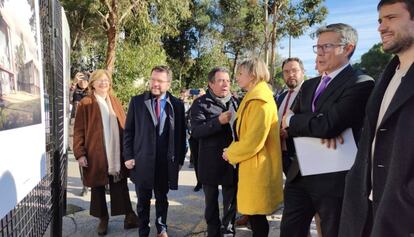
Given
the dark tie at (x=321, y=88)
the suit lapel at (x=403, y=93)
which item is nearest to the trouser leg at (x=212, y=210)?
the dark tie at (x=321, y=88)

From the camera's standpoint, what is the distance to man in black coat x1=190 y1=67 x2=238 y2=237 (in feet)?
11.8

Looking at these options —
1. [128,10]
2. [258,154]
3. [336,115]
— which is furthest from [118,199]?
[128,10]

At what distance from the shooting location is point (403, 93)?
1811 millimetres

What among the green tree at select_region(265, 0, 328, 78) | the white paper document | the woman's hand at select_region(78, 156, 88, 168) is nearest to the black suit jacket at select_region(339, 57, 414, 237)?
the white paper document

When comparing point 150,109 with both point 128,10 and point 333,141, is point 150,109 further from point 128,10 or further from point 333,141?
point 128,10

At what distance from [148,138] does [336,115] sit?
194 centimetres

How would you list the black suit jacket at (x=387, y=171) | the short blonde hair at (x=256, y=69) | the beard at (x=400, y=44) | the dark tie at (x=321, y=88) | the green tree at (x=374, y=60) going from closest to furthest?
the black suit jacket at (x=387, y=171), the beard at (x=400, y=44), the dark tie at (x=321, y=88), the short blonde hair at (x=256, y=69), the green tree at (x=374, y=60)

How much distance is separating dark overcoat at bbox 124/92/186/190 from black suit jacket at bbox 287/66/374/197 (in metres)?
1.52

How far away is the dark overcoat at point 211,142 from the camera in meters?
3.60

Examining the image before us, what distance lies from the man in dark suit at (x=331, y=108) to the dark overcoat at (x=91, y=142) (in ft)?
7.05

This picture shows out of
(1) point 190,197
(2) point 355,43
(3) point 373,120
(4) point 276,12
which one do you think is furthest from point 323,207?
(4) point 276,12

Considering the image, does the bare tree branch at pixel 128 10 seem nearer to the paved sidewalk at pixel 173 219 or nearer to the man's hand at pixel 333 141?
the paved sidewalk at pixel 173 219

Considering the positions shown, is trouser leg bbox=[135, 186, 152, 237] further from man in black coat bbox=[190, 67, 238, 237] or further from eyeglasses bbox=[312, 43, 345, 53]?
eyeglasses bbox=[312, 43, 345, 53]

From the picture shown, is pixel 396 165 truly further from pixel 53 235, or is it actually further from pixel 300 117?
pixel 53 235
